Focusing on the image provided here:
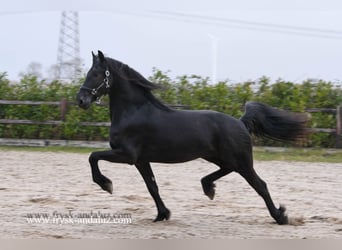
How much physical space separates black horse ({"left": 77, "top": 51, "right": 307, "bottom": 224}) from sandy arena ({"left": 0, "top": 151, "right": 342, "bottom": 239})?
0.46 meters

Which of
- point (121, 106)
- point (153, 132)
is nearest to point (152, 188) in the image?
point (153, 132)

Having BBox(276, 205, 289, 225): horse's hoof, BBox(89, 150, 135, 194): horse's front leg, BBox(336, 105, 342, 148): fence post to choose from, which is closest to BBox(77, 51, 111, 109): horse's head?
BBox(89, 150, 135, 194): horse's front leg

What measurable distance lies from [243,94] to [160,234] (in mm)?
9691

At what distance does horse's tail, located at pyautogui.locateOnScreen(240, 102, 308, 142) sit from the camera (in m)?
7.14

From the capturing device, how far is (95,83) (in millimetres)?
6484

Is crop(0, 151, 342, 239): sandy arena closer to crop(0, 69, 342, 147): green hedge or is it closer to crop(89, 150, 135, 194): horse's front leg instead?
crop(89, 150, 135, 194): horse's front leg

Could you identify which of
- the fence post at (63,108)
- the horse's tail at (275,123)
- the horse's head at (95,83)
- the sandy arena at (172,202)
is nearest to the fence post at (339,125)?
the sandy arena at (172,202)

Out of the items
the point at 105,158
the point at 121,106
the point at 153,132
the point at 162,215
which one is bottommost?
the point at 162,215

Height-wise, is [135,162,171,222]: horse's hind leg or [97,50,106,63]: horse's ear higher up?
[97,50,106,63]: horse's ear

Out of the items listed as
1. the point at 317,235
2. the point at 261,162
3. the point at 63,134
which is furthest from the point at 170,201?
the point at 63,134

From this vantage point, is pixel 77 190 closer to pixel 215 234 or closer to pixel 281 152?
pixel 215 234

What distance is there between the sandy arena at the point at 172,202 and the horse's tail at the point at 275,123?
3.13 ft

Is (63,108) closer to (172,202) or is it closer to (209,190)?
(172,202)

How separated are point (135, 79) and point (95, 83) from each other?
52 centimetres
